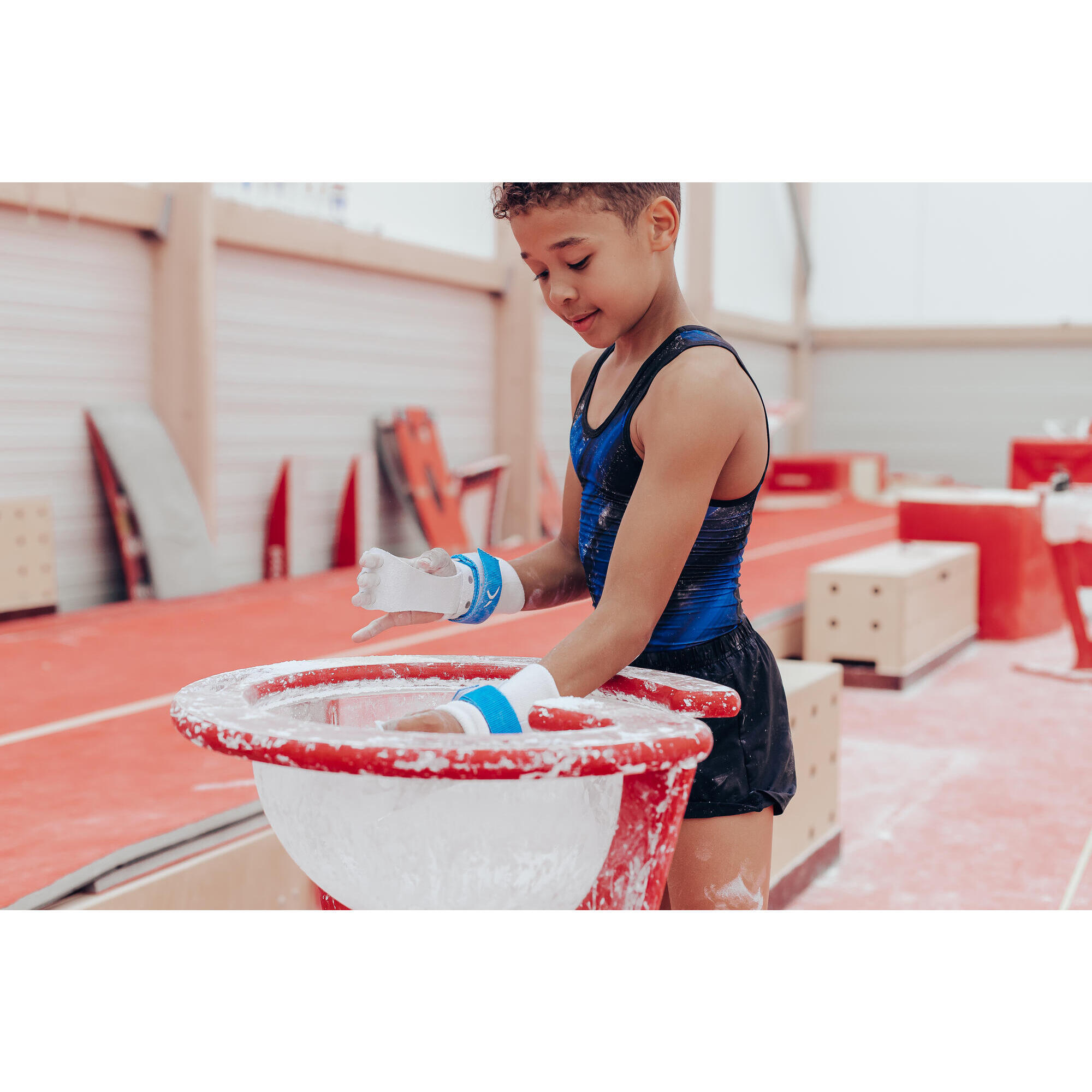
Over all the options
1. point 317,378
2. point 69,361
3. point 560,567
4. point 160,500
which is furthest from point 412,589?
point 317,378

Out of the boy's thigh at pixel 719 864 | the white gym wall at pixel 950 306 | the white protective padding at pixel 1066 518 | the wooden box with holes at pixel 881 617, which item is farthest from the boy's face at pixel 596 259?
the white gym wall at pixel 950 306

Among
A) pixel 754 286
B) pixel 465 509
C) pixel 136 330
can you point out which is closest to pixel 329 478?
pixel 465 509

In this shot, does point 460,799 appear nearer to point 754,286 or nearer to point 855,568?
point 855,568

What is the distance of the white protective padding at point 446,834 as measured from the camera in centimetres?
97

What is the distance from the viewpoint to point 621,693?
→ 1.19m

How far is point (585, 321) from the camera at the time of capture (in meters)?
1.20

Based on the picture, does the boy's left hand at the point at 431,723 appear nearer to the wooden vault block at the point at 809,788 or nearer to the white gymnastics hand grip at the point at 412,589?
the white gymnastics hand grip at the point at 412,589

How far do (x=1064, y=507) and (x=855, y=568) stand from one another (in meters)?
0.99

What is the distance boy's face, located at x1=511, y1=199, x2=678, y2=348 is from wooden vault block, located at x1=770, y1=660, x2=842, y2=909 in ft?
6.18

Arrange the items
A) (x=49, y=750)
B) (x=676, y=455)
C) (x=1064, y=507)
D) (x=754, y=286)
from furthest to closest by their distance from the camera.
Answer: (x=754, y=286) → (x=1064, y=507) → (x=49, y=750) → (x=676, y=455)

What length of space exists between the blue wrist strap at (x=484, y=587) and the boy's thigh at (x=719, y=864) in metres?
0.32

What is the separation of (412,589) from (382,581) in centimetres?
4

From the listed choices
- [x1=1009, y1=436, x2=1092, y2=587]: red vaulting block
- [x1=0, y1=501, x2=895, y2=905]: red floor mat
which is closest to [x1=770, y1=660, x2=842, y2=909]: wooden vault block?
[x1=0, y1=501, x2=895, y2=905]: red floor mat

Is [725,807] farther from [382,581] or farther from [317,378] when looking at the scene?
[317,378]
